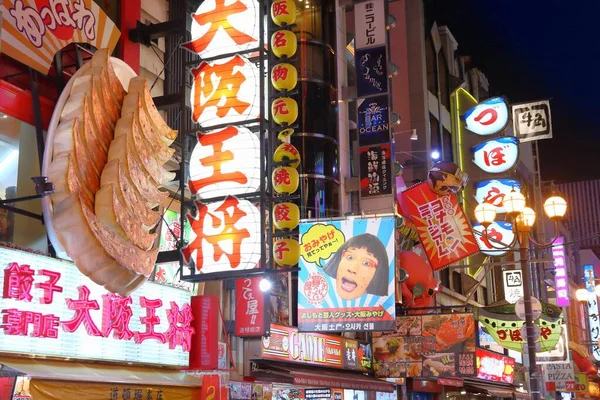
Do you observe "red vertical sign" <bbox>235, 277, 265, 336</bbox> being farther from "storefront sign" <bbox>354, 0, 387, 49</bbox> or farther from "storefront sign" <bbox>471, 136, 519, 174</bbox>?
"storefront sign" <bbox>471, 136, 519, 174</bbox>

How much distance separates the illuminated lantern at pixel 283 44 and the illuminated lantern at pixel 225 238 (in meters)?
3.17

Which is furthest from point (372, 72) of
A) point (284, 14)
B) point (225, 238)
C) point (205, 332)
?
point (225, 238)

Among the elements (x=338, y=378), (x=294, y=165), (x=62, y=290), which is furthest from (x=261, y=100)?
(x=338, y=378)

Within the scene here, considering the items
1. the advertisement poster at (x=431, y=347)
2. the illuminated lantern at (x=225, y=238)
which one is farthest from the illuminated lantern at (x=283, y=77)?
the advertisement poster at (x=431, y=347)

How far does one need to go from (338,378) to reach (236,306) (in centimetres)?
439

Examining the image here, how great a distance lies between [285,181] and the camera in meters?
14.9

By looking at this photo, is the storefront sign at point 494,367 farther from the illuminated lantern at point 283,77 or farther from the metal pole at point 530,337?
the illuminated lantern at point 283,77

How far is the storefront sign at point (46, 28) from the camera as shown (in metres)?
11.9

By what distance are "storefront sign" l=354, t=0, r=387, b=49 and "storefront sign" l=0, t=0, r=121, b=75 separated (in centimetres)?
1159

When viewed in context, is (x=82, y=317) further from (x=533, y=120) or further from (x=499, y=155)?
(x=533, y=120)

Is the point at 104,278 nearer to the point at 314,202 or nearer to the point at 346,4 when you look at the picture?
the point at 314,202

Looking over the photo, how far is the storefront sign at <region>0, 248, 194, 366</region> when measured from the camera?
36.3ft

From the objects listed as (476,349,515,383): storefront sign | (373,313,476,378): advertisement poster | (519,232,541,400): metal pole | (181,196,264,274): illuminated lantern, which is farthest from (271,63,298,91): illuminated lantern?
(476,349,515,383): storefront sign

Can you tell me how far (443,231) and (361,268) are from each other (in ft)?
16.5
